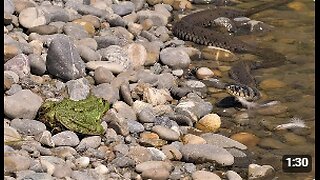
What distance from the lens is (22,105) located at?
850 centimetres

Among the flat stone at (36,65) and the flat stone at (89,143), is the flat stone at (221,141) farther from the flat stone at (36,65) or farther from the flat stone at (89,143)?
the flat stone at (36,65)

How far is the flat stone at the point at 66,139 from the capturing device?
825 cm

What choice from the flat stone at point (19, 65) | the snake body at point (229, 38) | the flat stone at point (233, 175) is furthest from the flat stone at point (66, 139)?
the snake body at point (229, 38)

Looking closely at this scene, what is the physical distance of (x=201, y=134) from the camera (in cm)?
977

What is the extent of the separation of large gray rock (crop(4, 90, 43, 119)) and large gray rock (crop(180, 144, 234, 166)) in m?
1.86

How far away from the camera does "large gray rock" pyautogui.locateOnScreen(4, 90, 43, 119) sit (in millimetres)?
8375

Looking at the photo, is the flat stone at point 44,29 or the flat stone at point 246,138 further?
the flat stone at point 44,29

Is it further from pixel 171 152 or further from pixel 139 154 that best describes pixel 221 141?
pixel 139 154

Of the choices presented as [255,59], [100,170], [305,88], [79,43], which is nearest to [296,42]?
[255,59]

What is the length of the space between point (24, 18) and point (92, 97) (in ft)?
7.74

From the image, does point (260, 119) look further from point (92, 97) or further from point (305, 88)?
point (92, 97)

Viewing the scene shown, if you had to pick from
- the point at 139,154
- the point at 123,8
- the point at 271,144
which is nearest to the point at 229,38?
the point at 123,8

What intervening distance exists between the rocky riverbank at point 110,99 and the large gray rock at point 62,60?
0.04 ft
